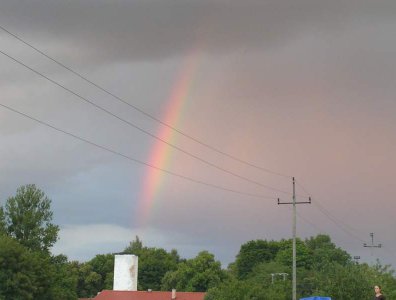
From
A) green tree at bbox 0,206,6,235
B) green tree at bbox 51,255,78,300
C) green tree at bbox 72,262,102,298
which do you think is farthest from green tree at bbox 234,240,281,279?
green tree at bbox 0,206,6,235

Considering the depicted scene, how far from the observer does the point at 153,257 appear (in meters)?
192

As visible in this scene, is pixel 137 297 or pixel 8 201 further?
pixel 137 297

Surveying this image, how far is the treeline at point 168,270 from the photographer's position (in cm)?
7500

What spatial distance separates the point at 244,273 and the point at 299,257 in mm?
14783

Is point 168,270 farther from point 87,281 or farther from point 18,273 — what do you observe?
point 18,273

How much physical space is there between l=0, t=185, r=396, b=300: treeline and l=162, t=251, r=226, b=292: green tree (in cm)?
21

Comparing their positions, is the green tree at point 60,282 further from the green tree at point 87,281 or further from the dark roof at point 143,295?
the green tree at point 87,281

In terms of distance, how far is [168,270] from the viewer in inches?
7387

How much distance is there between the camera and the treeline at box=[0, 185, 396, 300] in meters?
75.0

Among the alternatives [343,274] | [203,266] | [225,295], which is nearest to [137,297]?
[203,266]

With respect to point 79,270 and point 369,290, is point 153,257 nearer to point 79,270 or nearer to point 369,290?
point 79,270

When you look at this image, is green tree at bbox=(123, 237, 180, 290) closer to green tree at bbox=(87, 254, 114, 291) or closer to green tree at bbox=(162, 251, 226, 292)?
green tree at bbox=(87, 254, 114, 291)

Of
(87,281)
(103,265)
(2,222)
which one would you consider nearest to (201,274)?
(87,281)

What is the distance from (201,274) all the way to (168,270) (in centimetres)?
3388
